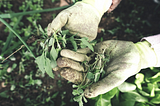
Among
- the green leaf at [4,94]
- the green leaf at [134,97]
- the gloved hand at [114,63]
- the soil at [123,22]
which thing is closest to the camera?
the gloved hand at [114,63]

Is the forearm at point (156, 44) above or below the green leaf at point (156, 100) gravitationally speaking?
above

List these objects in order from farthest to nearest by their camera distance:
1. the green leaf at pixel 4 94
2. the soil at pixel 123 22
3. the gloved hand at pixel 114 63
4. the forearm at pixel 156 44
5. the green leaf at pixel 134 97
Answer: the soil at pixel 123 22, the green leaf at pixel 4 94, the green leaf at pixel 134 97, the forearm at pixel 156 44, the gloved hand at pixel 114 63

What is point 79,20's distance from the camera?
866mm

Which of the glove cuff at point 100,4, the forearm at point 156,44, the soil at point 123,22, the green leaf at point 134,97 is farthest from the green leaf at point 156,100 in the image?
the glove cuff at point 100,4

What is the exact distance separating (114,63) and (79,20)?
1.23 ft

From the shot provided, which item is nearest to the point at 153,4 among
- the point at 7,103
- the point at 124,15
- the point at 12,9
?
the point at 124,15

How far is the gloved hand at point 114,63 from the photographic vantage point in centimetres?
77

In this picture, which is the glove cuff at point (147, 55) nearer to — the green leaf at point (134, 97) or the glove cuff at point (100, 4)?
the green leaf at point (134, 97)

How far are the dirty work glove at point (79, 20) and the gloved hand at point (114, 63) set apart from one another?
0.49ft

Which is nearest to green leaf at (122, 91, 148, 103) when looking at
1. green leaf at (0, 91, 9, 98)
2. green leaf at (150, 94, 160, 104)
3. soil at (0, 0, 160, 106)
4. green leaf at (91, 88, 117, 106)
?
green leaf at (150, 94, 160, 104)

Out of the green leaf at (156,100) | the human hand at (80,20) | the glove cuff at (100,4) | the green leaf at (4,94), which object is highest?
the glove cuff at (100,4)

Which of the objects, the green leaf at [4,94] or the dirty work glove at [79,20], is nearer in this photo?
the dirty work glove at [79,20]

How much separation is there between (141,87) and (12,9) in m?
1.57

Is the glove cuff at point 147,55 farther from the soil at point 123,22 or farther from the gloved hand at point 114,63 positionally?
the soil at point 123,22
